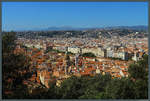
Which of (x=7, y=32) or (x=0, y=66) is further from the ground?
(x=7, y=32)

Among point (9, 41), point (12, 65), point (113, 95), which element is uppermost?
point (9, 41)

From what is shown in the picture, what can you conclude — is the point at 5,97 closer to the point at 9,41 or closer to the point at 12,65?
the point at 12,65

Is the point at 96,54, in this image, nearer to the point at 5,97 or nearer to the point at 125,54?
the point at 125,54

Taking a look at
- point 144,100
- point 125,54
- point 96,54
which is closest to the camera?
point 144,100

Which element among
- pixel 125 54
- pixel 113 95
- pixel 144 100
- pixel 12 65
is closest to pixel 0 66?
pixel 12 65

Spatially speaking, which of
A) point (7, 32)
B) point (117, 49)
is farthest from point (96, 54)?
point (7, 32)

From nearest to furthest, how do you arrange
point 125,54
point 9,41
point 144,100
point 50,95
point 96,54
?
point 144,100, point 50,95, point 9,41, point 125,54, point 96,54

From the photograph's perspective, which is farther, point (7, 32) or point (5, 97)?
point (7, 32)

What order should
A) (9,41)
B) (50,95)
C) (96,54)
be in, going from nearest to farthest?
(50,95) → (9,41) → (96,54)

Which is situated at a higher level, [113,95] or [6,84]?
[6,84]
